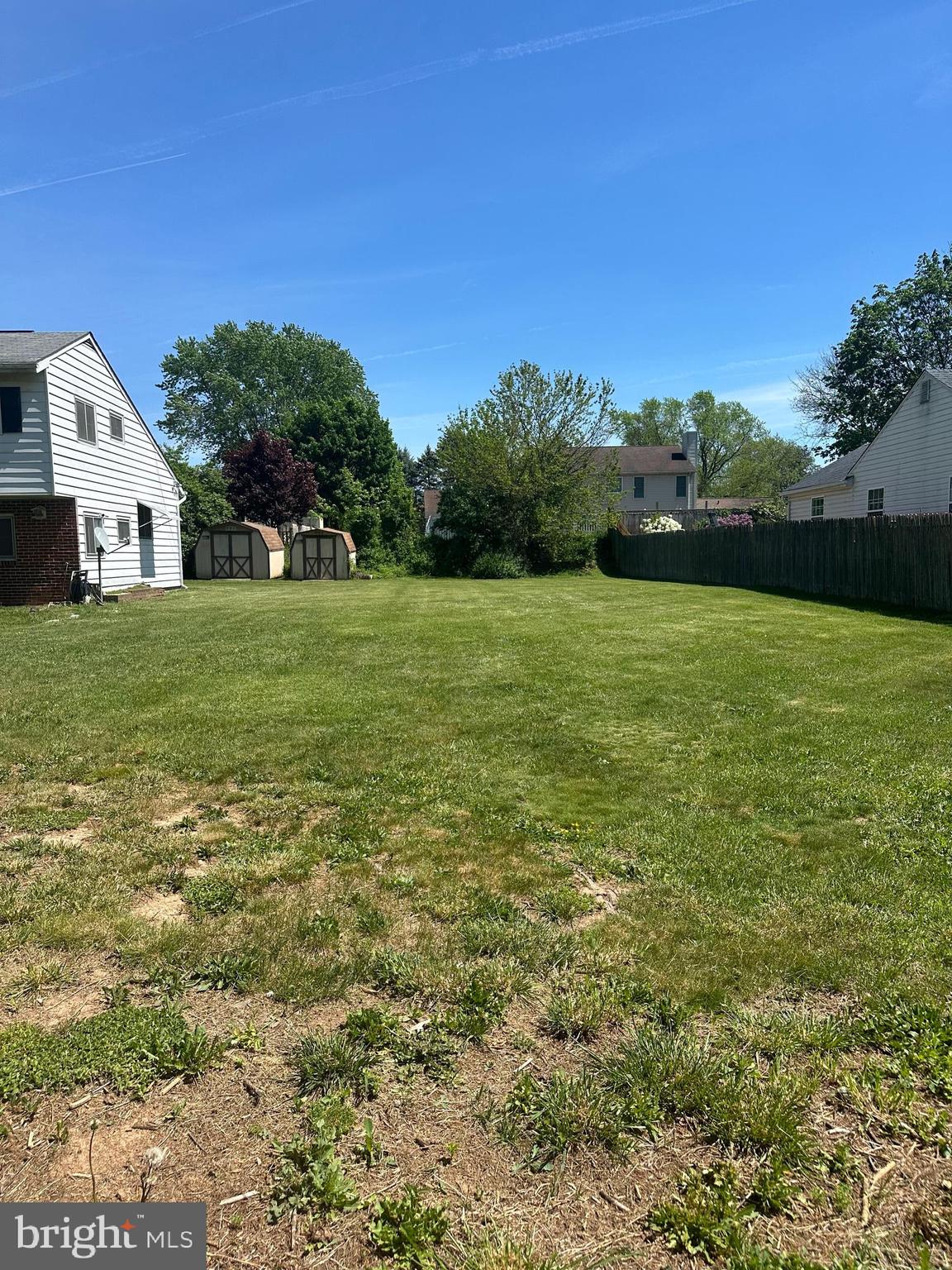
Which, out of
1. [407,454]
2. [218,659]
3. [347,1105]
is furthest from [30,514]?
[407,454]

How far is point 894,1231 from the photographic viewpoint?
1.68 meters

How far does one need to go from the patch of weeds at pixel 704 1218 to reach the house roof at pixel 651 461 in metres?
52.5

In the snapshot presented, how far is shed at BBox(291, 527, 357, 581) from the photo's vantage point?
3391cm

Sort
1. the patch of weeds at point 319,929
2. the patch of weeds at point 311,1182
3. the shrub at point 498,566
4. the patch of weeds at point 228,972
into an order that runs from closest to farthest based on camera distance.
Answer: the patch of weeds at point 311,1182 < the patch of weeds at point 228,972 < the patch of weeds at point 319,929 < the shrub at point 498,566

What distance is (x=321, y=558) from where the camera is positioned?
34094 millimetres

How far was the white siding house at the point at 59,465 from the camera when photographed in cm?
1593

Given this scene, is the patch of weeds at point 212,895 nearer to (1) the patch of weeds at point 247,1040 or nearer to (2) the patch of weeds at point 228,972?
(2) the patch of weeds at point 228,972

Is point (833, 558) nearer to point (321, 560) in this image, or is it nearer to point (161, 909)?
point (161, 909)

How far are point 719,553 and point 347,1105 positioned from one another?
2389cm

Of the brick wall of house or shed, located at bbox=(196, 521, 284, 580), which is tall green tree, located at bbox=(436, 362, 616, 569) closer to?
shed, located at bbox=(196, 521, 284, 580)

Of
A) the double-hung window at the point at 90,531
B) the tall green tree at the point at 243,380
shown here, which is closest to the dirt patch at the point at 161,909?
the double-hung window at the point at 90,531

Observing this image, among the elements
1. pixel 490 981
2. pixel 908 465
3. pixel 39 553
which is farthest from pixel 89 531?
pixel 908 465

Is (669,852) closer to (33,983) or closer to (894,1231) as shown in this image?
(894,1231)

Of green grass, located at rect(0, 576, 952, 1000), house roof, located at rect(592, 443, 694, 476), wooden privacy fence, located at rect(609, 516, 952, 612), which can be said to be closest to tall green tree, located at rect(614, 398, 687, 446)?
house roof, located at rect(592, 443, 694, 476)
